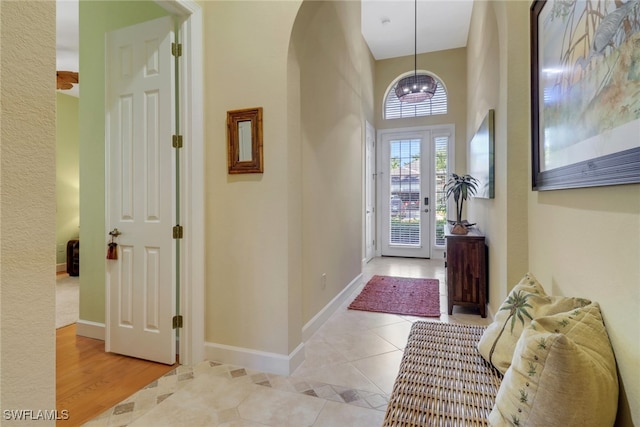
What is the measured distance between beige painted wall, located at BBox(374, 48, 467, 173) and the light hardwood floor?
5.49m

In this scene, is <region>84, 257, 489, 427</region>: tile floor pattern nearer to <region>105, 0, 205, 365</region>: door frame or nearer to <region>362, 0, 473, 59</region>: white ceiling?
<region>105, 0, 205, 365</region>: door frame

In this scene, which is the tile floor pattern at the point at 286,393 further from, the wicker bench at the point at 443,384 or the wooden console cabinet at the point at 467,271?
the wooden console cabinet at the point at 467,271

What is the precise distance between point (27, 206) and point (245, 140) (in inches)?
55.9

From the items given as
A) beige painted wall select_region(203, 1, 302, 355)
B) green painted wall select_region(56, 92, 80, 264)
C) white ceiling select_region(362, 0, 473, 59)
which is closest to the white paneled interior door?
beige painted wall select_region(203, 1, 302, 355)

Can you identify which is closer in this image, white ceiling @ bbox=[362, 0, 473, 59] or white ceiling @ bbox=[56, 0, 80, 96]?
white ceiling @ bbox=[56, 0, 80, 96]

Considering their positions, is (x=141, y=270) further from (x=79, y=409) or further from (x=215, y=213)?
(x=79, y=409)

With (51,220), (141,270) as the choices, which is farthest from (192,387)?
(51,220)

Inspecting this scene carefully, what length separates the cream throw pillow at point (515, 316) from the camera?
120 cm

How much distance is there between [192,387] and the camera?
1.97 meters

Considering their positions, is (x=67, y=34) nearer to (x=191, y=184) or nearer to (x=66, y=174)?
(x=66, y=174)

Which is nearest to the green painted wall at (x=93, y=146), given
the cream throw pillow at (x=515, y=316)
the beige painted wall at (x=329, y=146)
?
the beige painted wall at (x=329, y=146)

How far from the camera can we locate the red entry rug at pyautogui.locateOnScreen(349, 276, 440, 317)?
3.34 m

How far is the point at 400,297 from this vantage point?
373 cm

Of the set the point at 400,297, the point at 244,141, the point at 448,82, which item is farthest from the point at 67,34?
the point at 448,82
